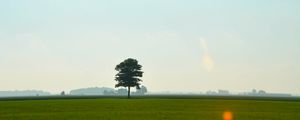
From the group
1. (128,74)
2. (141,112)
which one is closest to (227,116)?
(141,112)

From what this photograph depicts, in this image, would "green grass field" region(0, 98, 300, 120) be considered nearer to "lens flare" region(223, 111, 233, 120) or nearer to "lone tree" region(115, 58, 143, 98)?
"lens flare" region(223, 111, 233, 120)

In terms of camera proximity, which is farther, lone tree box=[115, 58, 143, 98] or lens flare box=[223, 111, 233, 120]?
lone tree box=[115, 58, 143, 98]

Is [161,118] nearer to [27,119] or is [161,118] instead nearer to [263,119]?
[263,119]

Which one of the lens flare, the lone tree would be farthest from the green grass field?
the lone tree

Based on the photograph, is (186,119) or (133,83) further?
(133,83)

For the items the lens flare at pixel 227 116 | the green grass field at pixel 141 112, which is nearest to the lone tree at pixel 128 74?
the green grass field at pixel 141 112

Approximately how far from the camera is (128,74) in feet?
404

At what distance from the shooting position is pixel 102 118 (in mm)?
34531

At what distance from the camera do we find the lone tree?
12312cm

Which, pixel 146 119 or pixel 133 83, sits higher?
pixel 133 83

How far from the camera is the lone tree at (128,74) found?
123125mm

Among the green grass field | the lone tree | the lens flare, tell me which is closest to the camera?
the lens flare

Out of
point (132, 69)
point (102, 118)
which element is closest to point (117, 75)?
point (132, 69)

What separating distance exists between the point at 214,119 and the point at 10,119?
1616 centimetres
